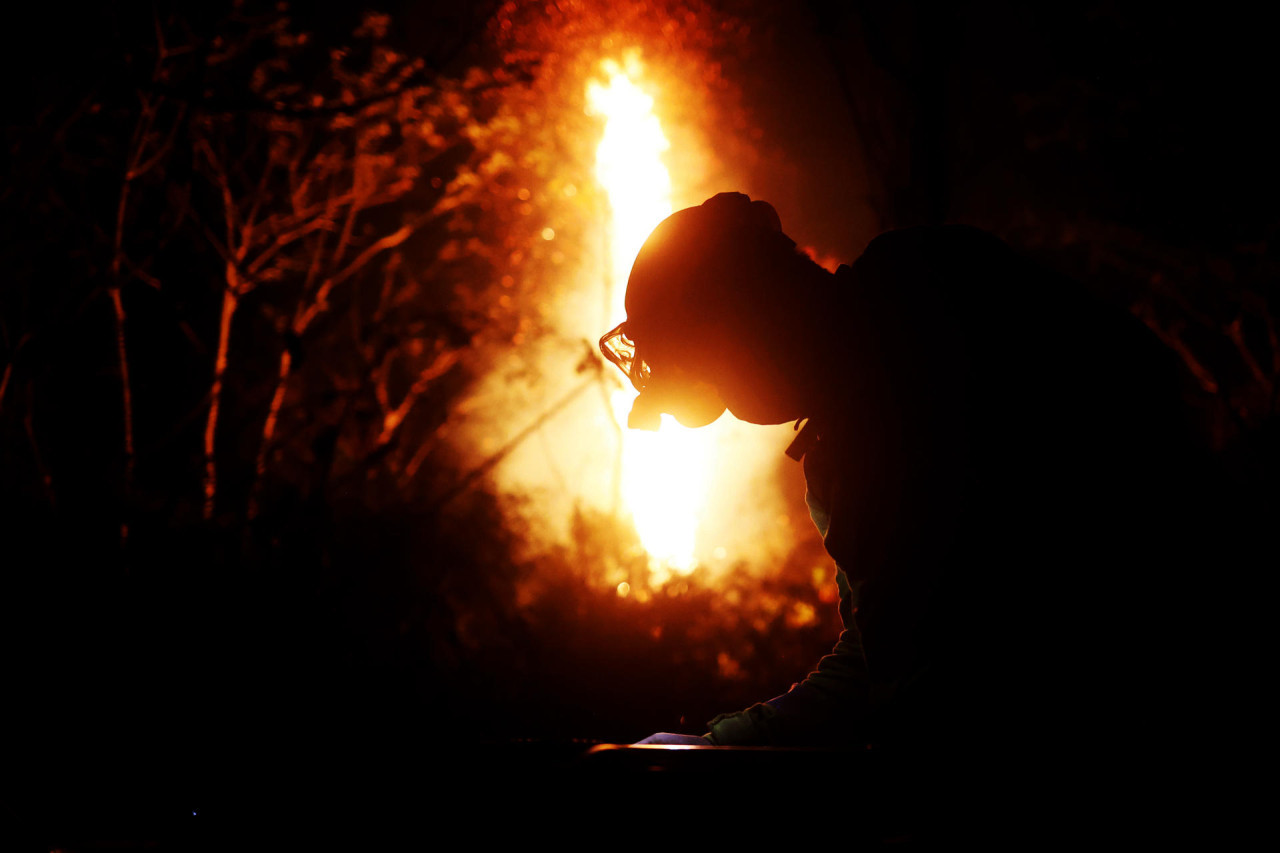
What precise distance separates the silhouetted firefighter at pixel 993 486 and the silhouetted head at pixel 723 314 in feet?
0.05

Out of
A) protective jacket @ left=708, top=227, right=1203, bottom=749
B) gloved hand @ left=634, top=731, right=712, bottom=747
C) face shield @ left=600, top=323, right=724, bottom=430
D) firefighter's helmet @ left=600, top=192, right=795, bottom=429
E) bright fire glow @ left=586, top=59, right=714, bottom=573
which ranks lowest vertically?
gloved hand @ left=634, top=731, right=712, bottom=747

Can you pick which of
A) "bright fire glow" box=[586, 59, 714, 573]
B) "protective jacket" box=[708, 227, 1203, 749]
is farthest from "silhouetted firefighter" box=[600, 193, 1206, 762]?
"bright fire glow" box=[586, 59, 714, 573]

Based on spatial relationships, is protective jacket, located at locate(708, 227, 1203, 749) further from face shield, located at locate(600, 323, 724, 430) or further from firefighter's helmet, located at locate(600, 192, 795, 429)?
face shield, located at locate(600, 323, 724, 430)

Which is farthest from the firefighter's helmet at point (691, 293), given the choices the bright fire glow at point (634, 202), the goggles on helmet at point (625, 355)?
the bright fire glow at point (634, 202)

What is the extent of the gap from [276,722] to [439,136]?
8965 millimetres

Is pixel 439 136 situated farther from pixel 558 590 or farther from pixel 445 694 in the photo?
pixel 445 694

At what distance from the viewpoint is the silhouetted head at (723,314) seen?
2.16 metres

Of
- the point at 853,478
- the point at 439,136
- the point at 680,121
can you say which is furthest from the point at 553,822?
the point at 680,121

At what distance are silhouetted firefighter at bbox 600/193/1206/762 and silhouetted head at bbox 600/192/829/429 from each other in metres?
0.01

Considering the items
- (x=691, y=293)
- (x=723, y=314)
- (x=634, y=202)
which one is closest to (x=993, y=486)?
(x=723, y=314)

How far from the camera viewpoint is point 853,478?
1.87 meters

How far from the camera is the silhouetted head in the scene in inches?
85.0

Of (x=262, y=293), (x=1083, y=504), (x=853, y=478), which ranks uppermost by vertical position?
(x=262, y=293)

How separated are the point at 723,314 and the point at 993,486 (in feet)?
3.27
